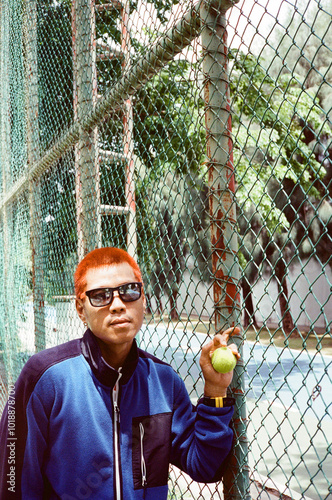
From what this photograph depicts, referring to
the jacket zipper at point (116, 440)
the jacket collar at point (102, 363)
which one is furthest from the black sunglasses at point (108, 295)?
the jacket zipper at point (116, 440)

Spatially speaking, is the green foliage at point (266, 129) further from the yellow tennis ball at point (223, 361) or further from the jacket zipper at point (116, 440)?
the jacket zipper at point (116, 440)

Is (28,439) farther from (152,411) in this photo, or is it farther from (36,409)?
(152,411)

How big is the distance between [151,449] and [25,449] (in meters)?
0.41

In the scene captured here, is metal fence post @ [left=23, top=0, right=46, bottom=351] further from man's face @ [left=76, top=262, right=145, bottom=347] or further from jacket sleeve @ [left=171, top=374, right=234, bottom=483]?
jacket sleeve @ [left=171, top=374, right=234, bottom=483]

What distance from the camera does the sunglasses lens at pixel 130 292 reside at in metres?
1.74

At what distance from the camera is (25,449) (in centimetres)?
167

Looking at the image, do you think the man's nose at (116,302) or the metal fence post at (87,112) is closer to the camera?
→ the man's nose at (116,302)

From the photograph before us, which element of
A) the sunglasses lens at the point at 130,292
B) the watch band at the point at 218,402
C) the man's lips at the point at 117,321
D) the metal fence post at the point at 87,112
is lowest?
the watch band at the point at 218,402

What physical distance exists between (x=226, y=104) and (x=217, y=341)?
2.62ft

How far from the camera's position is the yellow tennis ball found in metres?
1.60

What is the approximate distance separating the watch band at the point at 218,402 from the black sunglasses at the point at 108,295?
1.34 feet

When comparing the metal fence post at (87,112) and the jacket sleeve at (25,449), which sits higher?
the metal fence post at (87,112)

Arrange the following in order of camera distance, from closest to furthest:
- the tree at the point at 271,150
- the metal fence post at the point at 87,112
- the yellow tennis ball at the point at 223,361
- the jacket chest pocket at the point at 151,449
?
1. the tree at the point at 271,150
2. the yellow tennis ball at the point at 223,361
3. the jacket chest pocket at the point at 151,449
4. the metal fence post at the point at 87,112

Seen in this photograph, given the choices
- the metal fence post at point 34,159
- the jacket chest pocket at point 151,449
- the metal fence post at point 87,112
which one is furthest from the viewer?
the metal fence post at point 34,159
